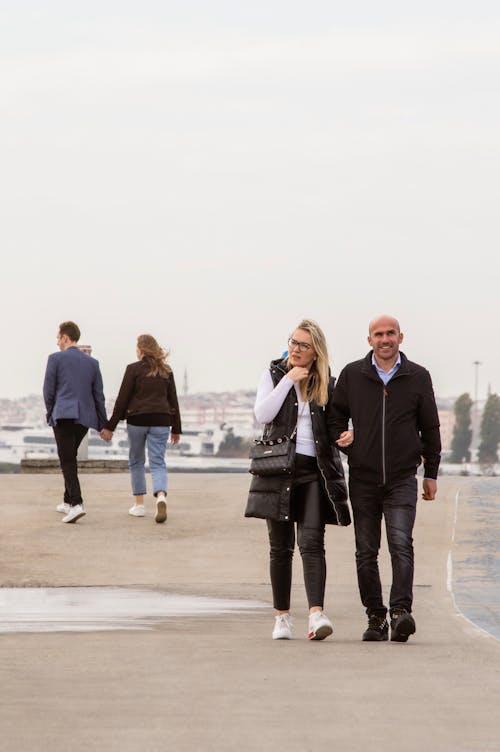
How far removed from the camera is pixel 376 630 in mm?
8000

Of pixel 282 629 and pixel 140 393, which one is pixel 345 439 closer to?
pixel 282 629

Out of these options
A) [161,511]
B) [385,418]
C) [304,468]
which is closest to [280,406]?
[304,468]

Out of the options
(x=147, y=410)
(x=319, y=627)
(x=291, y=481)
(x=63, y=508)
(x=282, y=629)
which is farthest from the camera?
(x=63, y=508)

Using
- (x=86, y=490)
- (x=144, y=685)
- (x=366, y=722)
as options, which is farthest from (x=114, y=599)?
(x=86, y=490)

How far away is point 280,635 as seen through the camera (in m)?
7.94

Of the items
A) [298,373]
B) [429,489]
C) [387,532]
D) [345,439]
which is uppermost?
[298,373]

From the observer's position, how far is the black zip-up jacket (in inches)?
320

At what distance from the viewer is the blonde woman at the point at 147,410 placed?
14.0 m

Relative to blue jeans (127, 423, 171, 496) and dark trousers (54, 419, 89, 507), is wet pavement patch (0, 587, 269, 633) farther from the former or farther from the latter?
blue jeans (127, 423, 171, 496)

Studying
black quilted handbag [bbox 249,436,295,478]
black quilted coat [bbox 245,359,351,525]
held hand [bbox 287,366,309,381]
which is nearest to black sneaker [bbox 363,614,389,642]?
Result: black quilted coat [bbox 245,359,351,525]

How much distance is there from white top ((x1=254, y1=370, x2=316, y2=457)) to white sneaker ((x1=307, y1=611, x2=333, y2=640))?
84 centimetres

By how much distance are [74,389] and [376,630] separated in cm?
619

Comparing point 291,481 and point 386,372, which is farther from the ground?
point 386,372

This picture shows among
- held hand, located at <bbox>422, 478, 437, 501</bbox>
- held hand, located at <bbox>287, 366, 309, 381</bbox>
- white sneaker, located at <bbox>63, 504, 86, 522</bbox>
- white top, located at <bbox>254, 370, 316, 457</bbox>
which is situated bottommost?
white sneaker, located at <bbox>63, 504, 86, 522</bbox>
